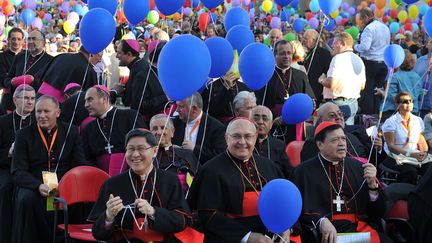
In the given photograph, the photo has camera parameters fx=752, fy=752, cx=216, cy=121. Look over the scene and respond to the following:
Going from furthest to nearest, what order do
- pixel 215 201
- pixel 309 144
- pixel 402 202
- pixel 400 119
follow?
pixel 400 119 → pixel 309 144 → pixel 402 202 → pixel 215 201

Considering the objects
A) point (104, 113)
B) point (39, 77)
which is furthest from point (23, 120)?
point (39, 77)

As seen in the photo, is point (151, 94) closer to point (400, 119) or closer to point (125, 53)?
point (125, 53)

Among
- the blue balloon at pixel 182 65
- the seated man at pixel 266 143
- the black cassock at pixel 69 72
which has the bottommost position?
the seated man at pixel 266 143

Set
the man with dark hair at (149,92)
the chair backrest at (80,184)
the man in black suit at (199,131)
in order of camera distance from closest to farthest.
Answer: the chair backrest at (80,184) → the man in black suit at (199,131) → the man with dark hair at (149,92)

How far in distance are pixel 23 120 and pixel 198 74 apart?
2.38m

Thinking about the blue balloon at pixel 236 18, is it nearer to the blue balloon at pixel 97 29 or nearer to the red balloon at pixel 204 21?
the blue balloon at pixel 97 29

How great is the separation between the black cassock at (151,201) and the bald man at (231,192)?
0.27 metres

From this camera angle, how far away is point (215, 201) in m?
5.38

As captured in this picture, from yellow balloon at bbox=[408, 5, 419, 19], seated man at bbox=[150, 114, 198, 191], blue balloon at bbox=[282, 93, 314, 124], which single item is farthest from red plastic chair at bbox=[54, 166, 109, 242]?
yellow balloon at bbox=[408, 5, 419, 19]

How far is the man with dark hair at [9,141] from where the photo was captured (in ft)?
22.1

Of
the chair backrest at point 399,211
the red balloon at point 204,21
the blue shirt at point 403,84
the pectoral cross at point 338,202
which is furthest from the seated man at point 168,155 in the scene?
the red balloon at point 204,21

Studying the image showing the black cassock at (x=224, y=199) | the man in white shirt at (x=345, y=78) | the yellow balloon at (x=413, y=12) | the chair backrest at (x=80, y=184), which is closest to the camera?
the black cassock at (x=224, y=199)

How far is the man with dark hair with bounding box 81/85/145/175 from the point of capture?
709cm

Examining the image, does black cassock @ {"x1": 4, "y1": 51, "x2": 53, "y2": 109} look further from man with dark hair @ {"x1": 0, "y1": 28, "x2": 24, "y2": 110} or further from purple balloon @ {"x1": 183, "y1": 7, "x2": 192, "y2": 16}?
purple balloon @ {"x1": 183, "y1": 7, "x2": 192, "y2": 16}
